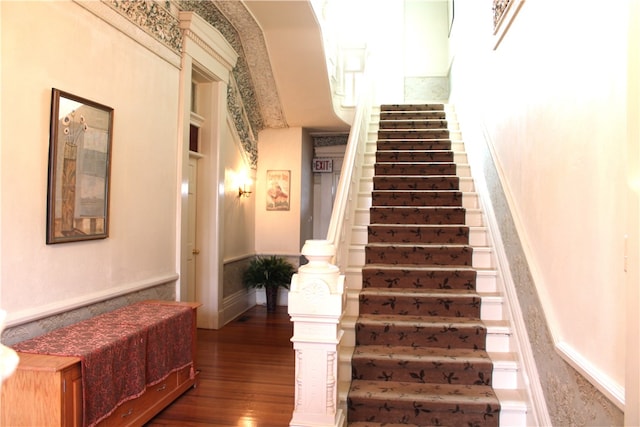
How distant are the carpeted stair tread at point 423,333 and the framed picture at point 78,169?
6.80ft

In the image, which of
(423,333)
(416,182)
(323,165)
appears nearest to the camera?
(423,333)

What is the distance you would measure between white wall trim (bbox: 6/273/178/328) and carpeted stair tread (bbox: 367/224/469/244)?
2.06m

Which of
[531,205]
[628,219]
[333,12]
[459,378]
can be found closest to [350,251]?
[459,378]

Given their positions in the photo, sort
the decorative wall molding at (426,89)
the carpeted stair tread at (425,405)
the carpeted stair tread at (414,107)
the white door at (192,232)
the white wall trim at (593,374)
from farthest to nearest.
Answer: the decorative wall molding at (426,89) → the carpeted stair tread at (414,107) → the white door at (192,232) → the carpeted stair tread at (425,405) → the white wall trim at (593,374)

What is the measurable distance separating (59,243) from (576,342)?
9.78 ft

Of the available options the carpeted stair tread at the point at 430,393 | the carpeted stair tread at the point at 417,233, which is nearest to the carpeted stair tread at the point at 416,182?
the carpeted stair tread at the point at 417,233

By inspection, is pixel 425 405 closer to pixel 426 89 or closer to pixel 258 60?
pixel 258 60

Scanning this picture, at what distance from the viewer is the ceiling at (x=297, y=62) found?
4.51m

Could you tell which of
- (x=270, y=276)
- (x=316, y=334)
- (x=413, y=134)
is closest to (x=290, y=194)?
(x=270, y=276)

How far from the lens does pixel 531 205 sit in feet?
8.85

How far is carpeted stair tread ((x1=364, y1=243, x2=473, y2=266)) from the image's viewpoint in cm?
385

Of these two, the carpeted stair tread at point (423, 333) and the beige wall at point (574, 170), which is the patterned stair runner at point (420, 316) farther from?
the beige wall at point (574, 170)

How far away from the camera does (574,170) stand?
2.01 metres

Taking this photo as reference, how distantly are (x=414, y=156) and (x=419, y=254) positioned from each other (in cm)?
183
